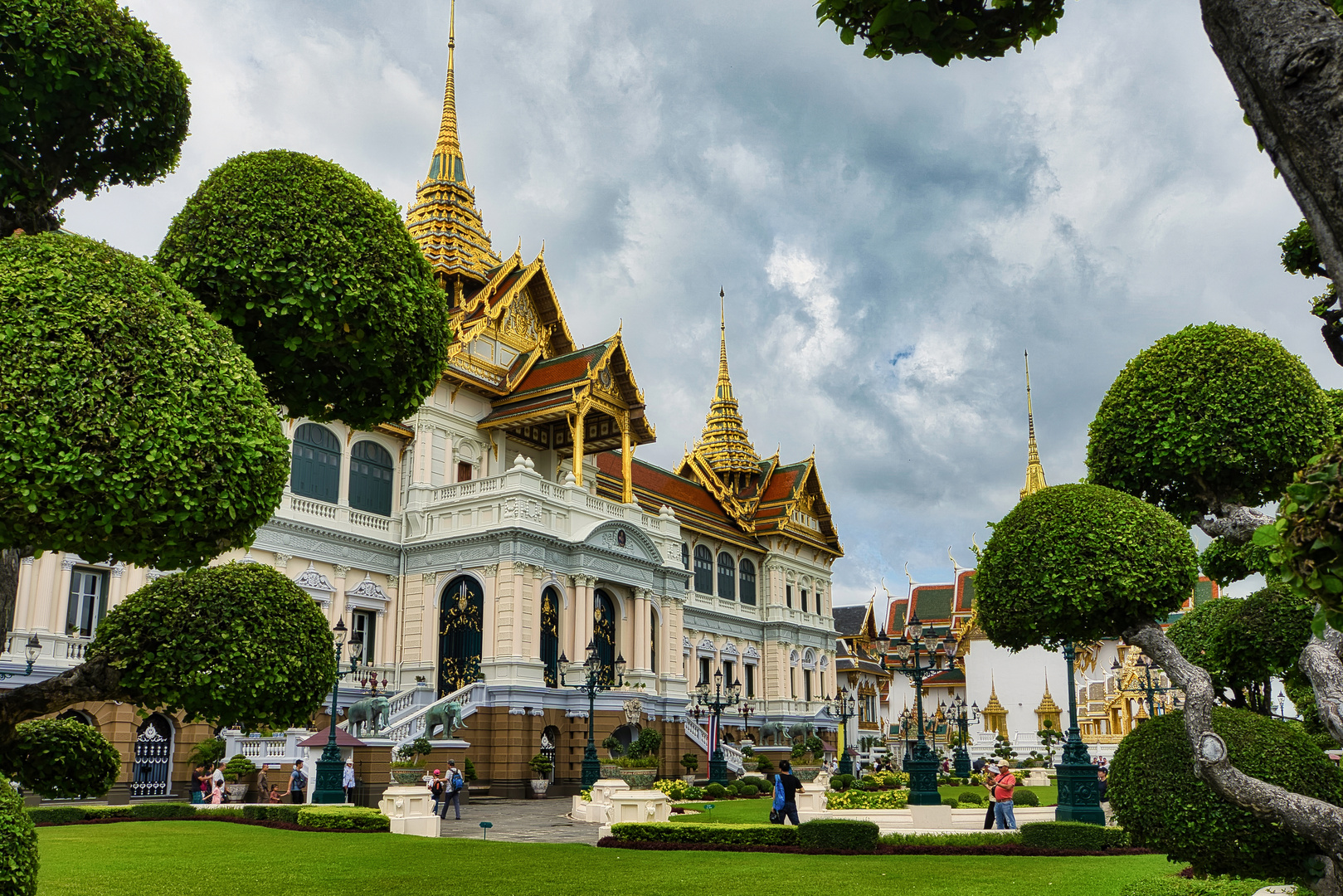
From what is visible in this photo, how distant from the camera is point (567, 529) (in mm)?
31875

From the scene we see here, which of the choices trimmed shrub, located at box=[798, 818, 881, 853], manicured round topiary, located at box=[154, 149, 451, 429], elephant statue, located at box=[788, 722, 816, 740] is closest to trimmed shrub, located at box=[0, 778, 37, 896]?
manicured round topiary, located at box=[154, 149, 451, 429]

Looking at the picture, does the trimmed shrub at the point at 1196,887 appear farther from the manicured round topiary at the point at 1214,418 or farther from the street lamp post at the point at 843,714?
the street lamp post at the point at 843,714

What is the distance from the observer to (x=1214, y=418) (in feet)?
34.6

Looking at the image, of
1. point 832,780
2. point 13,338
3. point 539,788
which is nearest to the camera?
point 13,338

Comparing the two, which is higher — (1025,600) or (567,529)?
(567,529)

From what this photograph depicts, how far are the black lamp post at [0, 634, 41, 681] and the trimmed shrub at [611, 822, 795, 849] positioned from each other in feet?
39.2

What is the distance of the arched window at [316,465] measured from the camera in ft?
96.2

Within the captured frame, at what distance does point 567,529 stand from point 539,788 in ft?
24.3

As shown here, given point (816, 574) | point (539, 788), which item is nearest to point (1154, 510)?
point (539, 788)

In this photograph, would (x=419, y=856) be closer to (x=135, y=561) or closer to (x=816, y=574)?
(x=135, y=561)

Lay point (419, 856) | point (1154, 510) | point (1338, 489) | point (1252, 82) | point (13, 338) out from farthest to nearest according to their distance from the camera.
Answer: point (419, 856)
point (1154, 510)
point (13, 338)
point (1252, 82)
point (1338, 489)

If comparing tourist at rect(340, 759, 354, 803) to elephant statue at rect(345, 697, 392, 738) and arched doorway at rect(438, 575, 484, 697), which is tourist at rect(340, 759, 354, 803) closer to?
elephant statue at rect(345, 697, 392, 738)

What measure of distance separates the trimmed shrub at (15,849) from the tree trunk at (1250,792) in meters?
7.89

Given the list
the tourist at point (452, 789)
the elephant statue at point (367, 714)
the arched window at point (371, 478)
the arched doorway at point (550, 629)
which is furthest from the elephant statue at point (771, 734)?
the tourist at point (452, 789)
